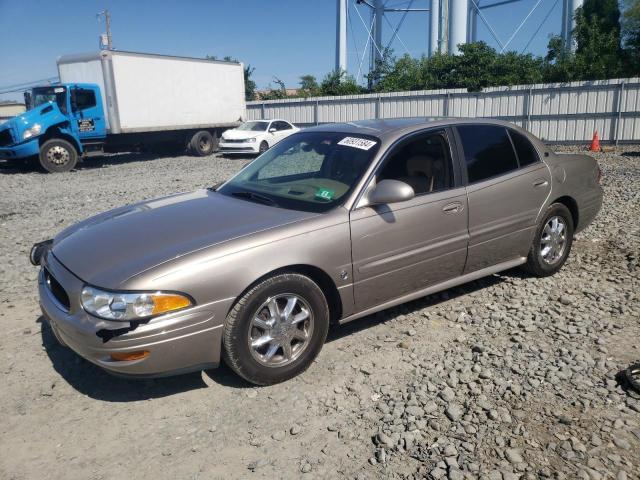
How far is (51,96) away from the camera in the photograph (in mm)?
16969

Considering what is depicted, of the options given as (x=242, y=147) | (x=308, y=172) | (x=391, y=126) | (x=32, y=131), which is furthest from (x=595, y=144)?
(x=32, y=131)

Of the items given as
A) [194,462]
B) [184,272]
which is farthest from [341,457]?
[184,272]

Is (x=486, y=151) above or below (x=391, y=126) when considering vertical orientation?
below

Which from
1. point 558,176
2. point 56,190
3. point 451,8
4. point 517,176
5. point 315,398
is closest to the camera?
point 315,398

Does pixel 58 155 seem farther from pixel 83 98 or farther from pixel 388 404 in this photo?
pixel 388 404

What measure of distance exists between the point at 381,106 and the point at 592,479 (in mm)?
22278

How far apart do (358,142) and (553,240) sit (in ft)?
7.72

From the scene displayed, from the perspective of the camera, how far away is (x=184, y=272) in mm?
3092

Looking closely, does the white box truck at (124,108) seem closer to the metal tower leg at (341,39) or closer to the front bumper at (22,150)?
the front bumper at (22,150)

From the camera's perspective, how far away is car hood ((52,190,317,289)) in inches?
126

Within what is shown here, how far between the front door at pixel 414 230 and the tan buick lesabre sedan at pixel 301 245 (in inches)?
0.4

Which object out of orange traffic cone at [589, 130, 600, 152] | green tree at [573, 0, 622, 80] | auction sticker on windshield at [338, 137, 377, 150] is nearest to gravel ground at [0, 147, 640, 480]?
auction sticker on windshield at [338, 137, 377, 150]

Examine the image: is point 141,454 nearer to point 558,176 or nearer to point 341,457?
point 341,457

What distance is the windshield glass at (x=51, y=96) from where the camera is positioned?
16.9m
